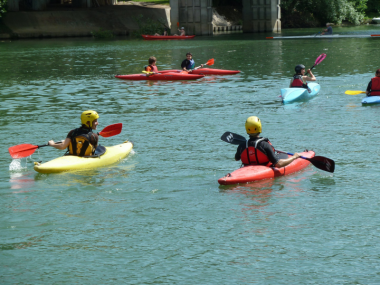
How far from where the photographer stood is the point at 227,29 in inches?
2459

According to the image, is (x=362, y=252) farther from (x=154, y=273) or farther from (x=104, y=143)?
(x=104, y=143)

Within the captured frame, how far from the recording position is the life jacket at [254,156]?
9586mm

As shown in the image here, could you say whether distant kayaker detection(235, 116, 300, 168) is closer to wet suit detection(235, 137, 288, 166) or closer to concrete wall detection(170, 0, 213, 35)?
wet suit detection(235, 137, 288, 166)

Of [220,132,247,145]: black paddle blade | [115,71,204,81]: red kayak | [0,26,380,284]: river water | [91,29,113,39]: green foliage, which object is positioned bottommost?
[0,26,380,284]: river water

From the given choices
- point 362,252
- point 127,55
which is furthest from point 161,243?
point 127,55

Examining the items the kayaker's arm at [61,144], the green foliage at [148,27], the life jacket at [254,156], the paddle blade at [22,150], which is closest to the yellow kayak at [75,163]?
the kayaker's arm at [61,144]

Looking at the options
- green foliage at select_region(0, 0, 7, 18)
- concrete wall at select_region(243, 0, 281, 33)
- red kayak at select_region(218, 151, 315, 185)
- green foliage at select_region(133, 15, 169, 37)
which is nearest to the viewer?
red kayak at select_region(218, 151, 315, 185)

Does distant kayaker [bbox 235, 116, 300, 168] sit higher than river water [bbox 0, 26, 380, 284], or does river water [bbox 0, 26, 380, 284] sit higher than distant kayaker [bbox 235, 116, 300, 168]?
distant kayaker [bbox 235, 116, 300, 168]

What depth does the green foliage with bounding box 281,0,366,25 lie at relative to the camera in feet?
201

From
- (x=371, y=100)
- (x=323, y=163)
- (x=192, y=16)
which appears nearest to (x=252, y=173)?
(x=323, y=163)

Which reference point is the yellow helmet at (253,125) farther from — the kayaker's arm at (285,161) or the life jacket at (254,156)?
the kayaker's arm at (285,161)

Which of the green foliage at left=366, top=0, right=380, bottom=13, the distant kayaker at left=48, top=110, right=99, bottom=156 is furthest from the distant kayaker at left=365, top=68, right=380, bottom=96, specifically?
the green foliage at left=366, top=0, right=380, bottom=13

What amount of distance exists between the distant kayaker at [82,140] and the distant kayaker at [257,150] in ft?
8.81

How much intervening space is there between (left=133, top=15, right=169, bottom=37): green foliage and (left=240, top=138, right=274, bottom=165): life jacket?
45.2 meters
